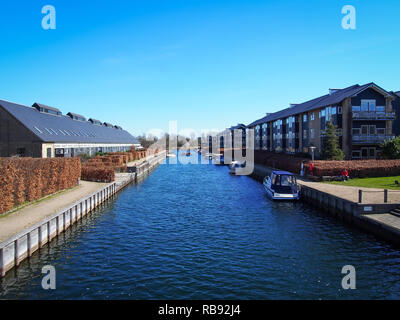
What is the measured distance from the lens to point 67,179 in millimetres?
32906

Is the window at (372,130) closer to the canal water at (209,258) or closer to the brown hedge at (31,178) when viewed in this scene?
the canal water at (209,258)

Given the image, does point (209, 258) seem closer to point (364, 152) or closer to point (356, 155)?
point (356, 155)

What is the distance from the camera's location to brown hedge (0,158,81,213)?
20.2 m

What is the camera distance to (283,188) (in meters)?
32.1

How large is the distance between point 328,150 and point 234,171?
20932 mm

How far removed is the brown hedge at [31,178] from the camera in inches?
794

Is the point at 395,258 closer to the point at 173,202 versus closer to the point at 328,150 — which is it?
the point at 173,202

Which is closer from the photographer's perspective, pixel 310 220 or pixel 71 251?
pixel 71 251

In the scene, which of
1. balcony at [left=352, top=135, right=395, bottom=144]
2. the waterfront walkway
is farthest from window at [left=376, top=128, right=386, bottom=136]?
the waterfront walkway

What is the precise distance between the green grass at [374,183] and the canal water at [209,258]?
24.8 ft

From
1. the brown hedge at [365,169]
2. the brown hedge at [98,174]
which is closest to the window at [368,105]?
the brown hedge at [365,169]

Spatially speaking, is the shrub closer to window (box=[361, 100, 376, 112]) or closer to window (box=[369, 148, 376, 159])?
window (box=[369, 148, 376, 159])

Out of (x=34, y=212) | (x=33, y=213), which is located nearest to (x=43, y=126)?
(x=34, y=212)
